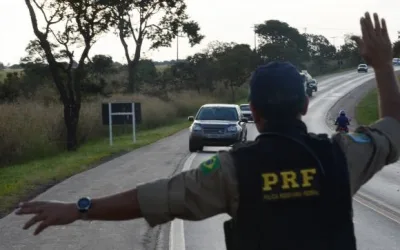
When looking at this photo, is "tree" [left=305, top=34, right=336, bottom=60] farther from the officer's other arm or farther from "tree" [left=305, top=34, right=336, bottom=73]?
the officer's other arm

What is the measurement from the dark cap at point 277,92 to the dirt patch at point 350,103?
43.9 m

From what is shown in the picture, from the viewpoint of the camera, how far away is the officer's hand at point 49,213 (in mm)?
3088

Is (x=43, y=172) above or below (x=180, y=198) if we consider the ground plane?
below

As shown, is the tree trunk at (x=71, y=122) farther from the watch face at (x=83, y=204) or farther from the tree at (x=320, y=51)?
the tree at (x=320, y=51)

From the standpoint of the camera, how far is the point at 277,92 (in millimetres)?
3168

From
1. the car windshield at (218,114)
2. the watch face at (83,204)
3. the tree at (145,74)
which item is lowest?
the tree at (145,74)

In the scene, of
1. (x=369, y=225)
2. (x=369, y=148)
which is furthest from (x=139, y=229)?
(x=369, y=148)

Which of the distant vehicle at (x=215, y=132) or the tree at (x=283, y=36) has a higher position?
the tree at (x=283, y=36)

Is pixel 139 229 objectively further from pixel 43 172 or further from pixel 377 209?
pixel 43 172

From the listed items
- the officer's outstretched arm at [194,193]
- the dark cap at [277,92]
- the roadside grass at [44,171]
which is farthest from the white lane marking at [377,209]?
the officer's outstretched arm at [194,193]

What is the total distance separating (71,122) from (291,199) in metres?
28.7

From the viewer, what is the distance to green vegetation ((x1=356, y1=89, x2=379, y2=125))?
53.7 metres

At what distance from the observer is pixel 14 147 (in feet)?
88.5

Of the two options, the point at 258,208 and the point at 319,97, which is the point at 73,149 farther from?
the point at 319,97
